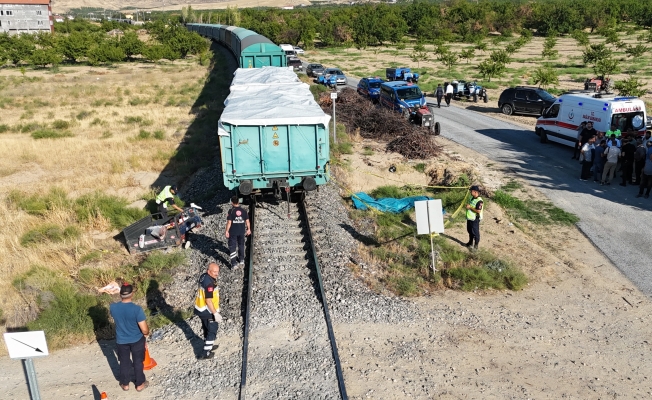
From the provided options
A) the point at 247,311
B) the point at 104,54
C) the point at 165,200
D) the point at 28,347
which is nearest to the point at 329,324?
the point at 247,311

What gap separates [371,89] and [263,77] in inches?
553

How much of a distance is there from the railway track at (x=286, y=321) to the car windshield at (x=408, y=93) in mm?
14608

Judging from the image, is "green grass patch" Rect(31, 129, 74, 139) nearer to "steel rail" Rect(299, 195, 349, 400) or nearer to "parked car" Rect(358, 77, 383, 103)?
"parked car" Rect(358, 77, 383, 103)

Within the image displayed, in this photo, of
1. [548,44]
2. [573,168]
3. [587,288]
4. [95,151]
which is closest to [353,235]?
[587,288]

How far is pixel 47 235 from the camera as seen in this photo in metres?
13.7

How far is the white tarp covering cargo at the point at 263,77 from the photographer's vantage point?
17.3m

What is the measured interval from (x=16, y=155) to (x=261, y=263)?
16.4m

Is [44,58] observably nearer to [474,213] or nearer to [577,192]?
[577,192]

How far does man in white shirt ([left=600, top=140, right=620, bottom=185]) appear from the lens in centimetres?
1622

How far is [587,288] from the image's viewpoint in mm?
10586

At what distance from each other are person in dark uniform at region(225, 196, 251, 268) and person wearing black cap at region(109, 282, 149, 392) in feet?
10.6

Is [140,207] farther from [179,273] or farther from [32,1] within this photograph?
[32,1]

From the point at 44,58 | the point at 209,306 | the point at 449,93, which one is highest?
the point at 44,58

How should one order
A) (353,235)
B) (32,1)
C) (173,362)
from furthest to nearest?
(32,1)
(353,235)
(173,362)
